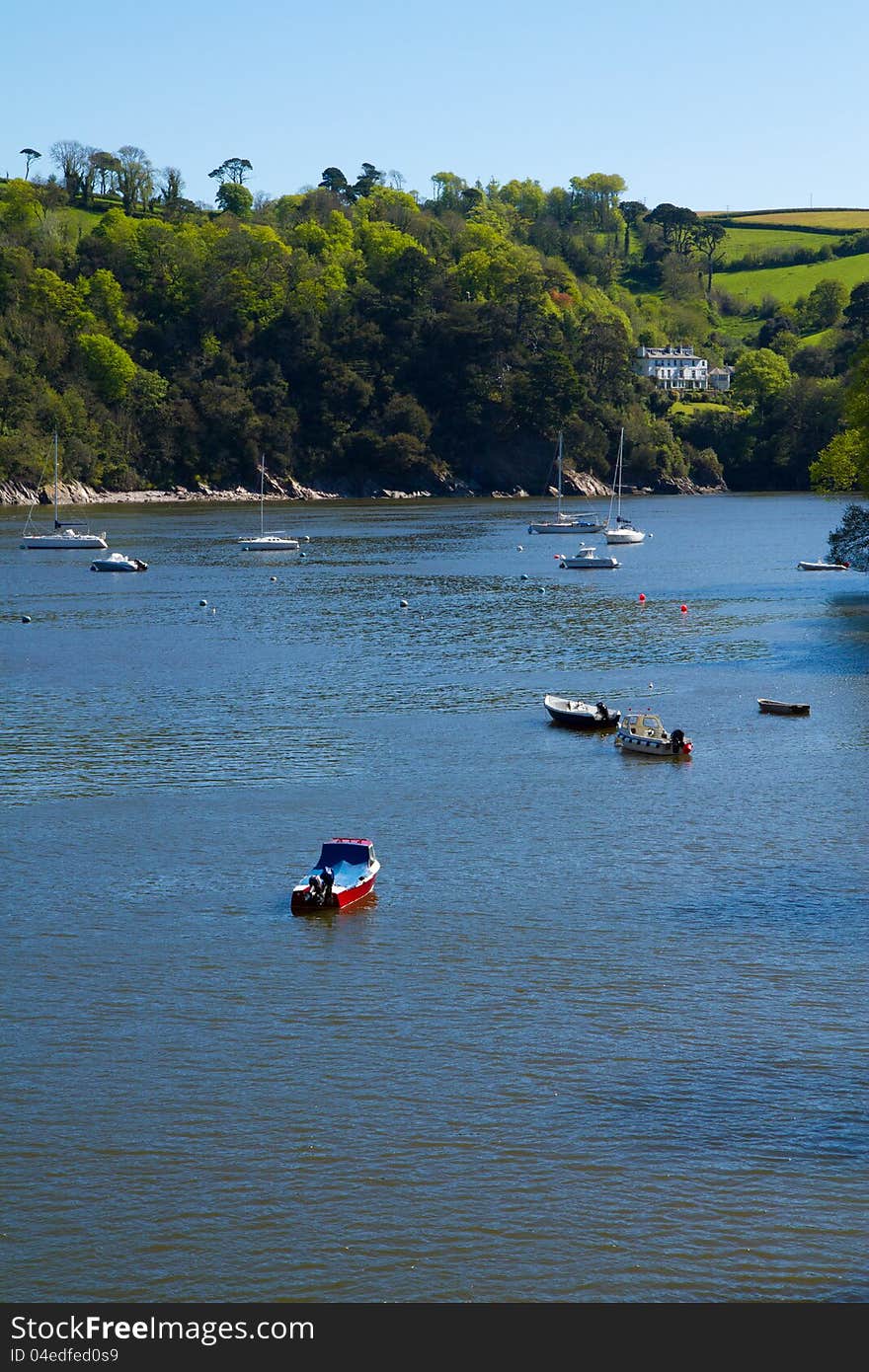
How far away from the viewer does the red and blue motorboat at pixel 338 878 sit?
37.9 metres

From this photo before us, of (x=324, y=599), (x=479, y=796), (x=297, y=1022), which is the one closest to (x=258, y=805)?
(x=479, y=796)

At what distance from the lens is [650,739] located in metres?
56.4

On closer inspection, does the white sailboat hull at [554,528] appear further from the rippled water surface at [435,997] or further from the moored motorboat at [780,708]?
the moored motorboat at [780,708]

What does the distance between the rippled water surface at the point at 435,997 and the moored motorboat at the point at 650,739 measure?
676 millimetres

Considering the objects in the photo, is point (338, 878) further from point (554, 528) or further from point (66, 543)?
point (554, 528)

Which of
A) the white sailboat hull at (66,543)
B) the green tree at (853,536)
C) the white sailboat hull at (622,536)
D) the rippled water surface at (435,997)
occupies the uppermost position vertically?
the green tree at (853,536)

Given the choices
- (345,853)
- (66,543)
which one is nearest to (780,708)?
(345,853)

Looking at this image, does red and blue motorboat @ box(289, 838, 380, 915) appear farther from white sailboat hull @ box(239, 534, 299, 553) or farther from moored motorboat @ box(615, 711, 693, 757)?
white sailboat hull @ box(239, 534, 299, 553)

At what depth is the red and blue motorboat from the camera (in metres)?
37.9

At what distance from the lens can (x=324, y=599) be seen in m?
110

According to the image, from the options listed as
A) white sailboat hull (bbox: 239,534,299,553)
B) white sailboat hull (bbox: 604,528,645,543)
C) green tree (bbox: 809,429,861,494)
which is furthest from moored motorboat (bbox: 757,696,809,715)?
white sailboat hull (bbox: 604,528,645,543)

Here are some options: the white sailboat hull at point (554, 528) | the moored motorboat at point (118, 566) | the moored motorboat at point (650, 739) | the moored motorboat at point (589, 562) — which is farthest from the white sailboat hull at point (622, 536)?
the moored motorboat at point (650, 739)

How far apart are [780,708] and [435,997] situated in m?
35.4

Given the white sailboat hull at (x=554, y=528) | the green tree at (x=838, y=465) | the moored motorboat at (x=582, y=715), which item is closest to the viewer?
the moored motorboat at (x=582, y=715)
